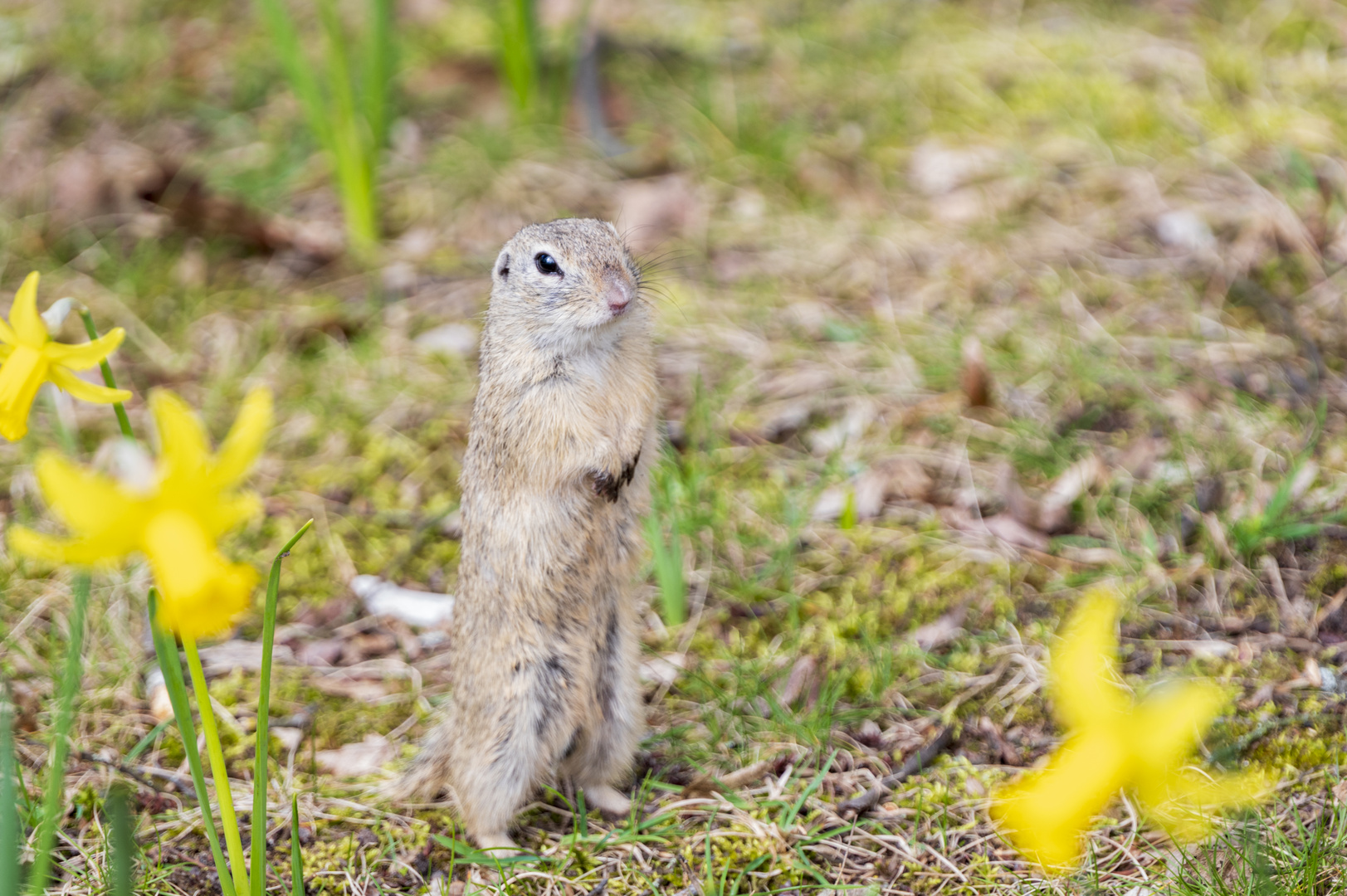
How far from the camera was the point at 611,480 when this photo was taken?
2.64 metres

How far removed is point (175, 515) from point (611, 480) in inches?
51.6

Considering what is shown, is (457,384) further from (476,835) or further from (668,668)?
(476,835)

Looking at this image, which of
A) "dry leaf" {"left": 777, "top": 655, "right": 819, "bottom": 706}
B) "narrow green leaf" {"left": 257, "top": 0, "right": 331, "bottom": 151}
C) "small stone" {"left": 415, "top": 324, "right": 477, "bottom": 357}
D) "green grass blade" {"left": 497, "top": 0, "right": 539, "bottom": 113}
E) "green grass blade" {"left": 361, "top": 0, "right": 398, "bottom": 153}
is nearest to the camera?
"dry leaf" {"left": 777, "top": 655, "right": 819, "bottom": 706}

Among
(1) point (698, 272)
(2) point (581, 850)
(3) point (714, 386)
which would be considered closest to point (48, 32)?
(1) point (698, 272)

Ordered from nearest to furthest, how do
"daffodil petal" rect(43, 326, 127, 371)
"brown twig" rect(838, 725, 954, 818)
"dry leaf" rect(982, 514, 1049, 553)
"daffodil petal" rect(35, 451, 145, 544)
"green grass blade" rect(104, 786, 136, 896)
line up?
1. "daffodil petal" rect(35, 451, 145, 544)
2. "green grass blade" rect(104, 786, 136, 896)
3. "daffodil petal" rect(43, 326, 127, 371)
4. "brown twig" rect(838, 725, 954, 818)
5. "dry leaf" rect(982, 514, 1049, 553)

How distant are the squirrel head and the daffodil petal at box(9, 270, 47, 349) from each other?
45.1 inches

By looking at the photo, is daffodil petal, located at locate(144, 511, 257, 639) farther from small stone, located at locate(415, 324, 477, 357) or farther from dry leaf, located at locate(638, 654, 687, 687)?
small stone, located at locate(415, 324, 477, 357)

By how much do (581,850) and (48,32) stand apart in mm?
5158

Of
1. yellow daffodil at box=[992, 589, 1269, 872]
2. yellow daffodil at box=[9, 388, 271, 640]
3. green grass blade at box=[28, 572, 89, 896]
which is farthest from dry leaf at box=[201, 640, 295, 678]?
yellow daffodil at box=[992, 589, 1269, 872]

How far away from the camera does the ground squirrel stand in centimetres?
264

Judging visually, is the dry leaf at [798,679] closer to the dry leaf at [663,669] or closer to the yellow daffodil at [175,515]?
the dry leaf at [663,669]

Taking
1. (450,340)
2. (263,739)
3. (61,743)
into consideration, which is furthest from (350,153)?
(61,743)

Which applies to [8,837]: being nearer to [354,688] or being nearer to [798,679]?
[354,688]

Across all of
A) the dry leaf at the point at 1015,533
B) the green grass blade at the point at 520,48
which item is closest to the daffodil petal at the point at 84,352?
the dry leaf at the point at 1015,533
